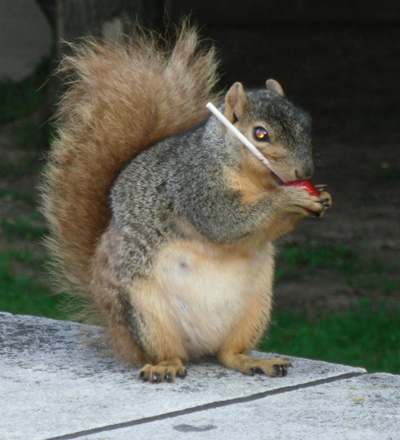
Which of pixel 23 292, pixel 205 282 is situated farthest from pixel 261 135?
pixel 23 292

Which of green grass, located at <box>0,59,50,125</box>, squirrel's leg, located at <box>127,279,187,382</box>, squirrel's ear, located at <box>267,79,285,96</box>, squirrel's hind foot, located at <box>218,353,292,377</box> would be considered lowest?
squirrel's hind foot, located at <box>218,353,292,377</box>

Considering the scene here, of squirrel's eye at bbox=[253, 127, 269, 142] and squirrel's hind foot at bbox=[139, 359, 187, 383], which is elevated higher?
squirrel's eye at bbox=[253, 127, 269, 142]

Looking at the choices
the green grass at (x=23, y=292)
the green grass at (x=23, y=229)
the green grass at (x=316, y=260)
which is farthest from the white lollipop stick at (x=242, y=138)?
Result: the green grass at (x=23, y=229)

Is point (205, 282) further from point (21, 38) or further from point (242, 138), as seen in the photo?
point (21, 38)

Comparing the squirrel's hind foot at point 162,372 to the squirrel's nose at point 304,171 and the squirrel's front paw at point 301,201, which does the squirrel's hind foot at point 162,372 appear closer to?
the squirrel's front paw at point 301,201

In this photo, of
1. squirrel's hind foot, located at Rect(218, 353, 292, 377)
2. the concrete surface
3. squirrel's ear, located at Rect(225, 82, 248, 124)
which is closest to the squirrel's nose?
squirrel's ear, located at Rect(225, 82, 248, 124)

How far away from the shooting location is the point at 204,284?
2674 mm

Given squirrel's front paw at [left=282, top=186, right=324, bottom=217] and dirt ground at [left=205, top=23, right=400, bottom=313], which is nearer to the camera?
squirrel's front paw at [left=282, top=186, right=324, bottom=217]

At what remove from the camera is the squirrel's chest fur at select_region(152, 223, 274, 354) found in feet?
8.77

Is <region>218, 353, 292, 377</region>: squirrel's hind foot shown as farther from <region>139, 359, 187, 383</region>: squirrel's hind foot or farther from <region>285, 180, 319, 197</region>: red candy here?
<region>285, 180, 319, 197</region>: red candy

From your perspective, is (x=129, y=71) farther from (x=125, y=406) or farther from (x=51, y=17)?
(x=51, y=17)

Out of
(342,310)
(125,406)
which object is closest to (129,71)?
(125,406)

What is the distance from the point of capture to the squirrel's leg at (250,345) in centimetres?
277

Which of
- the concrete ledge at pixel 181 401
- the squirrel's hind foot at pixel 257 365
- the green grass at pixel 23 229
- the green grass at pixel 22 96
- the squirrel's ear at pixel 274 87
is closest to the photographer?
the concrete ledge at pixel 181 401
